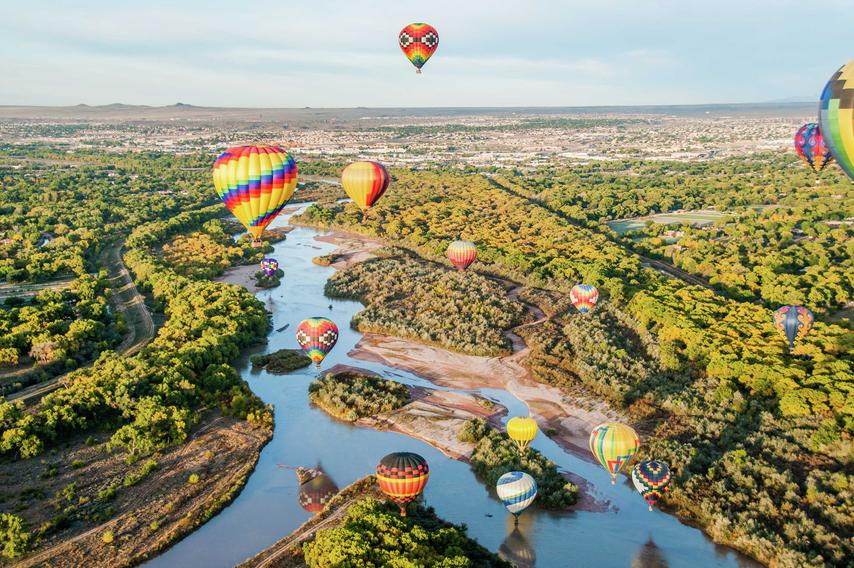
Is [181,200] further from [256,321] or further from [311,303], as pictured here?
[256,321]

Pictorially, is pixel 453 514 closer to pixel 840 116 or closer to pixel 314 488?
pixel 314 488

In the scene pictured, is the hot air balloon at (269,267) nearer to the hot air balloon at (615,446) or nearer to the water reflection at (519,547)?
the water reflection at (519,547)

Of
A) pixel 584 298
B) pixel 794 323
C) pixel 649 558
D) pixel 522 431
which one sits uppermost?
pixel 794 323

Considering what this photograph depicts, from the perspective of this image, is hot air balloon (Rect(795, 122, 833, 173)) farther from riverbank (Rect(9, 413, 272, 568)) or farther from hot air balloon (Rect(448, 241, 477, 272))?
riverbank (Rect(9, 413, 272, 568))

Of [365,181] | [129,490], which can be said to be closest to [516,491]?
[129,490]

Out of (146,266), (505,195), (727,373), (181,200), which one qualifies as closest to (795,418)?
(727,373)

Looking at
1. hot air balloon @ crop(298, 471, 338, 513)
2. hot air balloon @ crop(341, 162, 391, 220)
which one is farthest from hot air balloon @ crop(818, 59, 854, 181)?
hot air balloon @ crop(341, 162, 391, 220)

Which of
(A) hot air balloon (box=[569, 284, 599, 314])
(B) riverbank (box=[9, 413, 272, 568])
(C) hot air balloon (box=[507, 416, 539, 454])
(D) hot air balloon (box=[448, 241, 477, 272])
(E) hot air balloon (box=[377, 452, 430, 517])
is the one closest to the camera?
(B) riverbank (box=[9, 413, 272, 568])

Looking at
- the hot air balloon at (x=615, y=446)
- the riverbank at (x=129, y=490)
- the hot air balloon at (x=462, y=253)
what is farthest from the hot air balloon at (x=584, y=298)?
the riverbank at (x=129, y=490)
